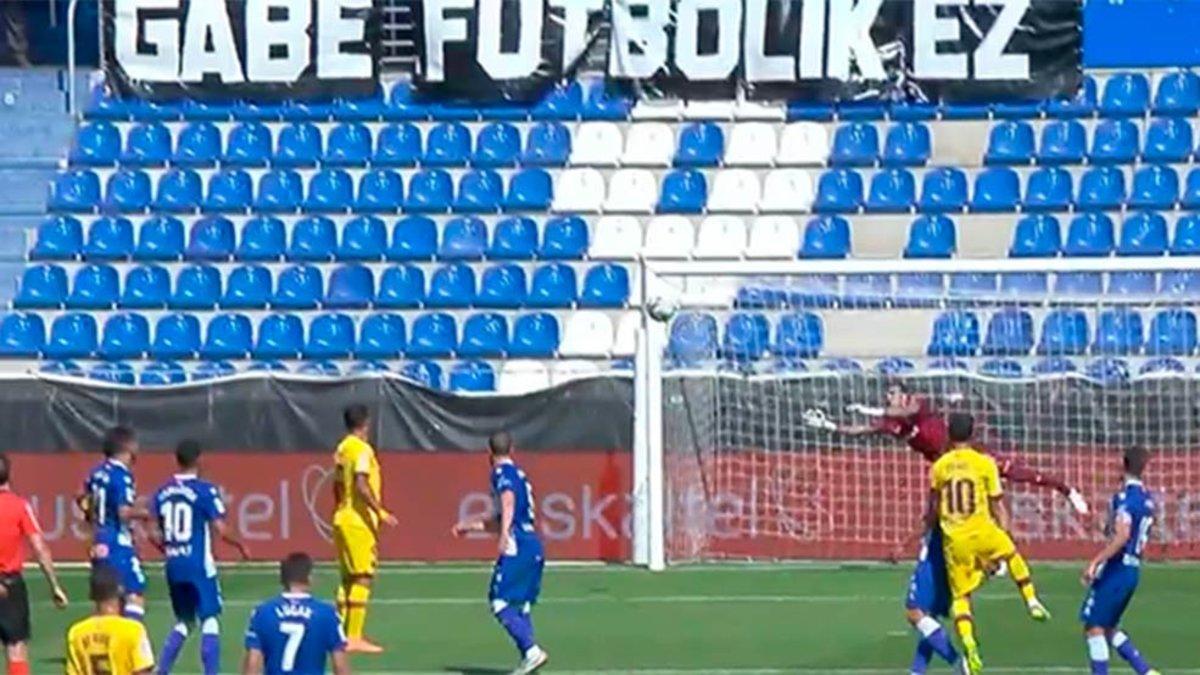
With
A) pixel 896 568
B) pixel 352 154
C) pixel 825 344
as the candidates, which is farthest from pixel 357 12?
pixel 896 568

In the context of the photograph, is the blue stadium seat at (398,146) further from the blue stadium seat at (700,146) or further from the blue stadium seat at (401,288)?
the blue stadium seat at (700,146)

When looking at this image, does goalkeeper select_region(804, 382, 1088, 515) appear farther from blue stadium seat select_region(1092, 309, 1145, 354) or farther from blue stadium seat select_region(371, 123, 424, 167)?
blue stadium seat select_region(371, 123, 424, 167)

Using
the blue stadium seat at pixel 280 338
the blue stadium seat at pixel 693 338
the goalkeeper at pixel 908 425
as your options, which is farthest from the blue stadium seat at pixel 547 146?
the goalkeeper at pixel 908 425

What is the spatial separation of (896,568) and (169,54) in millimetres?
12512

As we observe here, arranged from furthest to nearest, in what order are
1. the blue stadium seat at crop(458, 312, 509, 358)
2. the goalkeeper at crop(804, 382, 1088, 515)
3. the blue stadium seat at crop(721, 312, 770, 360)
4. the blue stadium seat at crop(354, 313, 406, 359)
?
the blue stadium seat at crop(354, 313, 406, 359) < the blue stadium seat at crop(458, 312, 509, 358) < the blue stadium seat at crop(721, 312, 770, 360) < the goalkeeper at crop(804, 382, 1088, 515)

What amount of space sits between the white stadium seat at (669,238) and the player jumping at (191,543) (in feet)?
46.9

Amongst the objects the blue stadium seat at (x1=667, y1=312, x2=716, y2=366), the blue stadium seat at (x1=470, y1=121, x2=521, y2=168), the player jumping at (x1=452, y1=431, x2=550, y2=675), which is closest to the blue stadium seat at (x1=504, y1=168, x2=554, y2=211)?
the blue stadium seat at (x1=470, y1=121, x2=521, y2=168)

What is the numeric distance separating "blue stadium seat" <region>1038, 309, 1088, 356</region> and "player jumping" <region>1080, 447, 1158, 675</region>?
10728 millimetres

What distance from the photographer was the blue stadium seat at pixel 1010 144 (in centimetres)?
3394

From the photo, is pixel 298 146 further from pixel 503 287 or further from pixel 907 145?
pixel 907 145

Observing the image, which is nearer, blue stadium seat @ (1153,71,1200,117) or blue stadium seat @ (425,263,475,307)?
blue stadium seat @ (425,263,475,307)

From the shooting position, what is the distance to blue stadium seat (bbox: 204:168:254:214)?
112 feet

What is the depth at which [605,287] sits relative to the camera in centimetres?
3281

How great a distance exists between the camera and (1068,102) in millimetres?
34375
